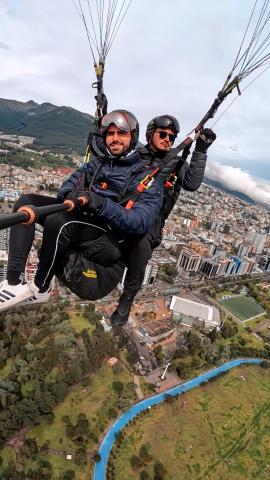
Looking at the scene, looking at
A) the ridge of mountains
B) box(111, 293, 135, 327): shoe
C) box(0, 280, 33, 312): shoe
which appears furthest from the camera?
the ridge of mountains

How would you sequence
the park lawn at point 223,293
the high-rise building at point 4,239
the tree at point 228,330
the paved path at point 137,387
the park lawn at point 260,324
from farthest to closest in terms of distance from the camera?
the park lawn at point 223,293
the park lawn at point 260,324
the high-rise building at point 4,239
the tree at point 228,330
the paved path at point 137,387

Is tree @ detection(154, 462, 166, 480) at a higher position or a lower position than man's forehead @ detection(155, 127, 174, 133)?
lower

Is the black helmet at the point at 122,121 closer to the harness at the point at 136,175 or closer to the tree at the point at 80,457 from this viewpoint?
the harness at the point at 136,175

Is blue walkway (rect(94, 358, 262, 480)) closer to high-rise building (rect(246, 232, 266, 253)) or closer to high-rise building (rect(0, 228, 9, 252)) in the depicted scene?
high-rise building (rect(0, 228, 9, 252))

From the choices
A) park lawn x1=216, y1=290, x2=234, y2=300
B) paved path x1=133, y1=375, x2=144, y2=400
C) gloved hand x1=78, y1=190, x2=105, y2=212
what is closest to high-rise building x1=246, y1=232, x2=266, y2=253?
park lawn x1=216, y1=290, x2=234, y2=300

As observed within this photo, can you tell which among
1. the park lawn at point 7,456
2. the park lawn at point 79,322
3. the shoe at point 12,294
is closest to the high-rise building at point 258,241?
the park lawn at point 79,322

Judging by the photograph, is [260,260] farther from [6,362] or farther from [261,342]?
[6,362]

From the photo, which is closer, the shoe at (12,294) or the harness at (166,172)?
the harness at (166,172)

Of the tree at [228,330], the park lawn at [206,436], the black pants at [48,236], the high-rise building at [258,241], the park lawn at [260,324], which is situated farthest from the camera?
the high-rise building at [258,241]
